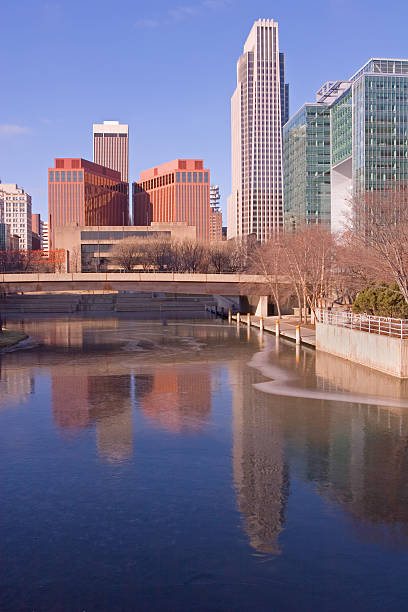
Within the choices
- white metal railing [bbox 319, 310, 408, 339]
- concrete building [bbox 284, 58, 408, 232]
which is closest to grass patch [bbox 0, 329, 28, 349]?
white metal railing [bbox 319, 310, 408, 339]

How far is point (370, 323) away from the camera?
34.8 metres

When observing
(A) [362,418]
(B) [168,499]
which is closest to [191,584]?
(B) [168,499]

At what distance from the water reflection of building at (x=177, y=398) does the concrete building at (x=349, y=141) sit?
Result: 9174 cm

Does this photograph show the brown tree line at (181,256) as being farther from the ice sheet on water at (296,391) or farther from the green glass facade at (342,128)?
the ice sheet on water at (296,391)

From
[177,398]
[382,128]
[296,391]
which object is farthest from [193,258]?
[177,398]

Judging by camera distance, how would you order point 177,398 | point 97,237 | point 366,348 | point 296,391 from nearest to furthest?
point 177,398 → point 296,391 → point 366,348 → point 97,237

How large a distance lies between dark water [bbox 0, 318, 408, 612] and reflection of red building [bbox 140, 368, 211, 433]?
107 millimetres

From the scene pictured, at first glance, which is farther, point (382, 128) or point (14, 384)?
point (382, 128)

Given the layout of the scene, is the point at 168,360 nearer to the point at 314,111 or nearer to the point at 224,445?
the point at 224,445

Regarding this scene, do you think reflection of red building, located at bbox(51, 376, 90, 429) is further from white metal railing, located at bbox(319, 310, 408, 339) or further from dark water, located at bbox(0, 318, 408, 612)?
white metal railing, located at bbox(319, 310, 408, 339)

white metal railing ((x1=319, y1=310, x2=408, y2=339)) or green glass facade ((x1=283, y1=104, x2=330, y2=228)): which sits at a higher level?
green glass facade ((x1=283, y1=104, x2=330, y2=228))

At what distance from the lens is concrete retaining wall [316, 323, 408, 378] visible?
29.0 meters

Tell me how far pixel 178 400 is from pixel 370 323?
46.6 ft

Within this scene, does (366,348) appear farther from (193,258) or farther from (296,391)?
(193,258)
